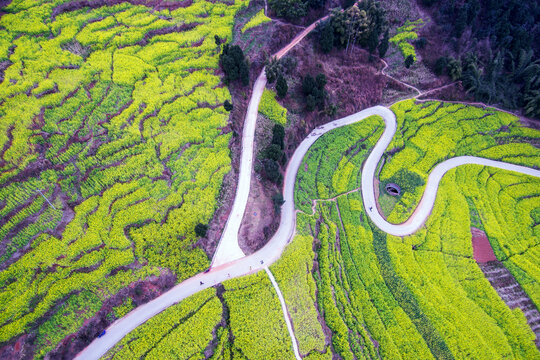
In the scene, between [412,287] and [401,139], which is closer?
[412,287]

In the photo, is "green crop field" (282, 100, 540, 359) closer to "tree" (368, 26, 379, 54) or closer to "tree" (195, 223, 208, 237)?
"tree" (195, 223, 208, 237)

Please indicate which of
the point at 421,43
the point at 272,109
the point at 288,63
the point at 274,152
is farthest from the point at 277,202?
the point at 421,43

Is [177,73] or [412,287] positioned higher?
[177,73]

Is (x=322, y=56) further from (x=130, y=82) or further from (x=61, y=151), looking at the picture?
(x=61, y=151)

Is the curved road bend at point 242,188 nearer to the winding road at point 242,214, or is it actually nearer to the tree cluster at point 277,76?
the winding road at point 242,214

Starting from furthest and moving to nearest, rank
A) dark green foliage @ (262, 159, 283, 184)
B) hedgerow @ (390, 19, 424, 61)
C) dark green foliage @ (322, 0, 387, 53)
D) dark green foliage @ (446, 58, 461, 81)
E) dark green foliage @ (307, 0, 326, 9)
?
1. hedgerow @ (390, 19, 424, 61)
2. dark green foliage @ (446, 58, 461, 81)
3. dark green foliage @ (307, 0, 326, 9)
4. dark green foliage @ (322, 0, 387, 53)
5. dark green foliage @ (262, 159, 283, 184)

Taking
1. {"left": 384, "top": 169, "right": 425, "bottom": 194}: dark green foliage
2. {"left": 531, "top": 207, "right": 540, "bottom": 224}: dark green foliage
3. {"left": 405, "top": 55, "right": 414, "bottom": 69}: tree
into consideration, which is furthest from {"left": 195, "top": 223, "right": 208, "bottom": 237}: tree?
{"left": 405, "top": 55, "right": 414, "bottom": 69}: tree

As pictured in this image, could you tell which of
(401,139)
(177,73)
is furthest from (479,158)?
(177,73)
